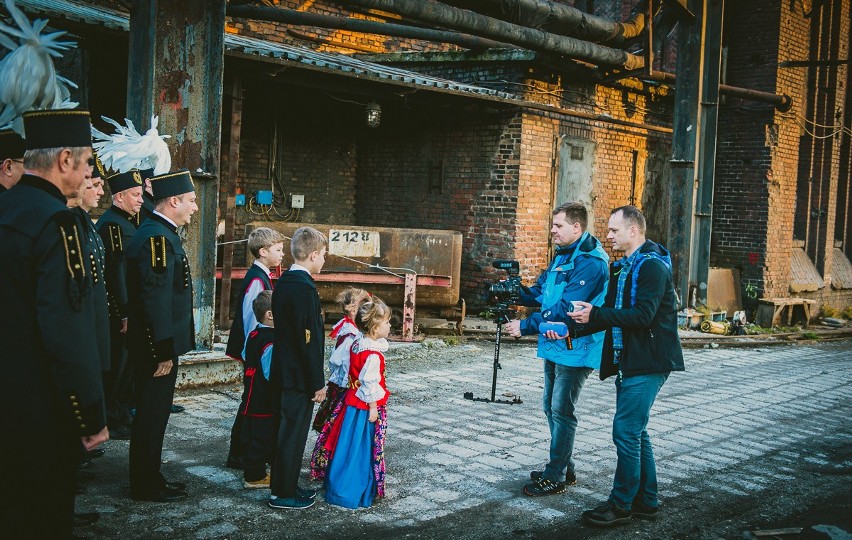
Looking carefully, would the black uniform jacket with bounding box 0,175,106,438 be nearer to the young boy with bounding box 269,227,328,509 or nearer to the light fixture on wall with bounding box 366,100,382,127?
the young boy with bounding box 269,227,328,509

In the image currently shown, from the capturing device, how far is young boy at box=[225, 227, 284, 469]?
228 inches

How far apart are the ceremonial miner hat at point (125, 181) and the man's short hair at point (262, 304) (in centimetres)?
167

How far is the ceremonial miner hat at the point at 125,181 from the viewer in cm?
648

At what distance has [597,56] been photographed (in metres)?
14.0

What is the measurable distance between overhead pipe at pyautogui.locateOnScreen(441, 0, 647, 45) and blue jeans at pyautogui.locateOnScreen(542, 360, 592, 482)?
19.6 ft

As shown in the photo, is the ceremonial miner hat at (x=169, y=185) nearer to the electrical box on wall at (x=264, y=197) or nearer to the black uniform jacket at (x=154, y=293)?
the black uniform jacket at (x=154, y=293)

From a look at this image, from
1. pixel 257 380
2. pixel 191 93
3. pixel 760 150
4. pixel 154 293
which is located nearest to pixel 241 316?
pixel 257 380

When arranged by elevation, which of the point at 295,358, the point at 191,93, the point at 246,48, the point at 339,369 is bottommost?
the point at 339,369

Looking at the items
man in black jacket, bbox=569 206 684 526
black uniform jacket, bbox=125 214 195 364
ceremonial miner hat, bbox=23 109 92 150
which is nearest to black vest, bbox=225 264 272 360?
black uniform jacket, bbox=125 214 195 364

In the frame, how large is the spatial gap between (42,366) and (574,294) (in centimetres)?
334

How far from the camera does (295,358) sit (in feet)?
16.4

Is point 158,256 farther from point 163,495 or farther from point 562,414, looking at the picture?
point 562,414

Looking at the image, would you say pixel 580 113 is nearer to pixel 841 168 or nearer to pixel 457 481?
pixel 841 168

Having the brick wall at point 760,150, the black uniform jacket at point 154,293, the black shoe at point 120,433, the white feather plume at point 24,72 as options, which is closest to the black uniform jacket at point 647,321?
the black uniform jacket at point 154,293
